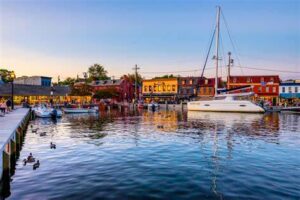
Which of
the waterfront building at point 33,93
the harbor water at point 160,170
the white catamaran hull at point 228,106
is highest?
the waterfront building at point 33,93

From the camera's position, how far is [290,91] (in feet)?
270

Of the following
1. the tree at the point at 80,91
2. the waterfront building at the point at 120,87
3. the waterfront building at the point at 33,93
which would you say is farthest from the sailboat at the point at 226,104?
the waterfront building at the point at 120,87

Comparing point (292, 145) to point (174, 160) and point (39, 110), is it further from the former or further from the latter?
point (39, 110)

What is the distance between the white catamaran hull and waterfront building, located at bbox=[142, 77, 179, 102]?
111 ft

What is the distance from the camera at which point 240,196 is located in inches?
424

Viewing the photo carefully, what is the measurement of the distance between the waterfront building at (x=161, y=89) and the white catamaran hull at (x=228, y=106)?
1329 inches

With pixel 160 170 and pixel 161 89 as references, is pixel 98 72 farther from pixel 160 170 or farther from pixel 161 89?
pixel 160 170

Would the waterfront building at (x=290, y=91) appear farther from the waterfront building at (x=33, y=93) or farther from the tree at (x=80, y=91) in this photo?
the waterfront building at (x=33, y=93)

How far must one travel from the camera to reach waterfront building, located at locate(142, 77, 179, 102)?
100550mm

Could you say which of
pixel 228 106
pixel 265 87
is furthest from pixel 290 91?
pixel 228 106

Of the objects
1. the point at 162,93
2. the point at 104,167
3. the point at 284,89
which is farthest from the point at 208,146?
the point at 162,93

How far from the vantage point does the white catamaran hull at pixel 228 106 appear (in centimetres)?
5881

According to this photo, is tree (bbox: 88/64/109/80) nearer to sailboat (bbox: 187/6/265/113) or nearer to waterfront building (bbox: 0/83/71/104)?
waterfront building (bbox: 0/83/71/104)

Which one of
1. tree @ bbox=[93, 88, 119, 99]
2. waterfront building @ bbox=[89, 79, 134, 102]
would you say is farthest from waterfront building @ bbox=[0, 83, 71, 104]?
waterfront building @ bbox=[89, 79, 134, 102]
